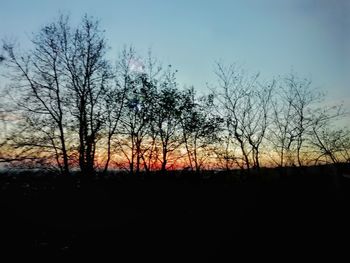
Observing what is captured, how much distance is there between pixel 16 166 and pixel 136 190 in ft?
32.7

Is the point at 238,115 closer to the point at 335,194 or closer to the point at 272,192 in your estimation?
the point at 272,192

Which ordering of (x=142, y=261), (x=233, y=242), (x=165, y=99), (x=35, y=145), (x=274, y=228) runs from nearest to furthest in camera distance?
(x=142, y=261)
(x=233, y=242)
(x=274, y=228)
(x=35, y=145)
(x=165, y=99)

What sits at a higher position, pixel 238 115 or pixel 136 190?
pixel 238 115

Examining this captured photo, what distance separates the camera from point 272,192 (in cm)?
1669

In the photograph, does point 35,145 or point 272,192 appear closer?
point 272,192

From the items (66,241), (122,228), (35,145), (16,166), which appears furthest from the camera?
(35,145)

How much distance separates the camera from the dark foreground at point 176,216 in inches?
457

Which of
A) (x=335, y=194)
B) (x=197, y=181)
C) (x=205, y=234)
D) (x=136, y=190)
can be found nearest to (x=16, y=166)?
(x=136, y=190)

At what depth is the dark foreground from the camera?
11617 millimetres

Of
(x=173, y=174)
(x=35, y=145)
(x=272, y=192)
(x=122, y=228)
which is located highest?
(x=35, y=145)

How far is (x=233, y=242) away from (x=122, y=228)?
5.41 meters

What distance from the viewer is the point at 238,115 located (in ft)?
124

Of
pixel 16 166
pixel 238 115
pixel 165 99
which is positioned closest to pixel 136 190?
pixel 16 166

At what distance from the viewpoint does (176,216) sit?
16594mm
